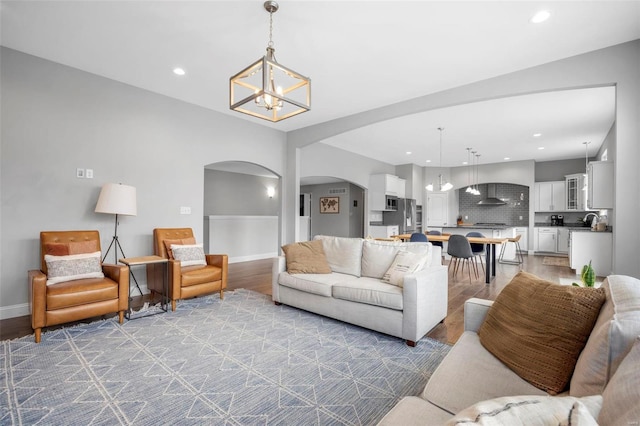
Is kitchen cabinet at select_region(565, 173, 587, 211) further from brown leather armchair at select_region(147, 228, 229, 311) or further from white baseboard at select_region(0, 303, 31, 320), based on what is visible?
white baseboard at select_region(0, 303, 31, 320)

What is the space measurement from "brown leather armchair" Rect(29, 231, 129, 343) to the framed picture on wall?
771cm

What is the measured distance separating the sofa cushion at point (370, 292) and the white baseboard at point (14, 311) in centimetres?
348

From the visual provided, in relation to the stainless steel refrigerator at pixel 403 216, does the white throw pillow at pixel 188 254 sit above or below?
below

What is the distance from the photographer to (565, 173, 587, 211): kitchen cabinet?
26.6 ft

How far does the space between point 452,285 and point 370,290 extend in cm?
276

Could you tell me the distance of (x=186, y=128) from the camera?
15.5ft

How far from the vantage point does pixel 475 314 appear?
75.4 inches

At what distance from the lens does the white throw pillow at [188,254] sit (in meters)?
3.95

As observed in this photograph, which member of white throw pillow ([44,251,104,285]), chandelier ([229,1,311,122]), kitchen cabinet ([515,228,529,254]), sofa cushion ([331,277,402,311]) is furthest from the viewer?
kitchen cabinet ([515,228,529,254])

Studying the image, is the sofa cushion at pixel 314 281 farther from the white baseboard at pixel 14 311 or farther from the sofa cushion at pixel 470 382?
the white baseboard at pixel 14 311

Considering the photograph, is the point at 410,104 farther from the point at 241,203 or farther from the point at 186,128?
the point at 241,203

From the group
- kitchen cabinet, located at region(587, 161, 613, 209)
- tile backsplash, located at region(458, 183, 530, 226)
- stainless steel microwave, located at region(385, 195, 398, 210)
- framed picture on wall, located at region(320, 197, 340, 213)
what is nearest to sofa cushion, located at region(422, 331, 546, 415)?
kitchen cabinet, located at region(587, 161, 613, 209)

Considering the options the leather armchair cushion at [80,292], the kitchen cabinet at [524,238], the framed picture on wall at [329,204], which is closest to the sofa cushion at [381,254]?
the leather armchair cushion at [80,292]

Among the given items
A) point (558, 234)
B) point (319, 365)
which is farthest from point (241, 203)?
point (558, 234)
